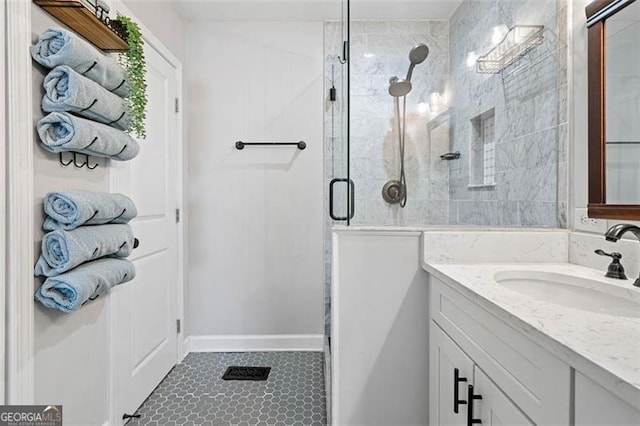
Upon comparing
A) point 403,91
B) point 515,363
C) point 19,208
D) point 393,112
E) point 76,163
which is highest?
point 403,91

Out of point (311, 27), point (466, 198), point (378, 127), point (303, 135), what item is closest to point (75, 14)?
point (378, 127)

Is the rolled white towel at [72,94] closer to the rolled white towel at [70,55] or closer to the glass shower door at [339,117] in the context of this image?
the rolled white towel at [70,55]

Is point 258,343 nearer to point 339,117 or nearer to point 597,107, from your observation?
point 339,117

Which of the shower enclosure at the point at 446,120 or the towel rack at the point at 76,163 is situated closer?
the towel rack at the point at 76,163

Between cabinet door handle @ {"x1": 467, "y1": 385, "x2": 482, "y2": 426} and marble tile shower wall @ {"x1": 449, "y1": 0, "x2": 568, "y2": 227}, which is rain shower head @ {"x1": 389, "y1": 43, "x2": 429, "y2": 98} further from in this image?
cabinet door handle @ {"x1": 467, "y1": 385, "x2": 482, "y2": 426}

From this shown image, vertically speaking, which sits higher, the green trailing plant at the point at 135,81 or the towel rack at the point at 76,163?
the green trailing plant at the point at 135,81

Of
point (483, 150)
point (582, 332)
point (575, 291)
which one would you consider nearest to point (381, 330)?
point (575, 291)

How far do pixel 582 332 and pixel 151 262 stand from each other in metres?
2.04

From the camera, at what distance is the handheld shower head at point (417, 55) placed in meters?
2.00

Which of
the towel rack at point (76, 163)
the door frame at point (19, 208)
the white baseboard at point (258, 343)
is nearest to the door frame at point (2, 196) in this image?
the door frame at point (19, 208)

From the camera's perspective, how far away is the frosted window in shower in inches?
69.3

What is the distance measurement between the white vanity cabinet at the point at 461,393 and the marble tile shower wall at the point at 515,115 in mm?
689

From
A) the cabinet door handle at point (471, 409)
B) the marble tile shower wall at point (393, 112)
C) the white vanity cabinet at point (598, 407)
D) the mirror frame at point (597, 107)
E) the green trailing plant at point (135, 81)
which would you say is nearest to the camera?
the white vanity cabinet at point (598, 407)

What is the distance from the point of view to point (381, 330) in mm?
1415
